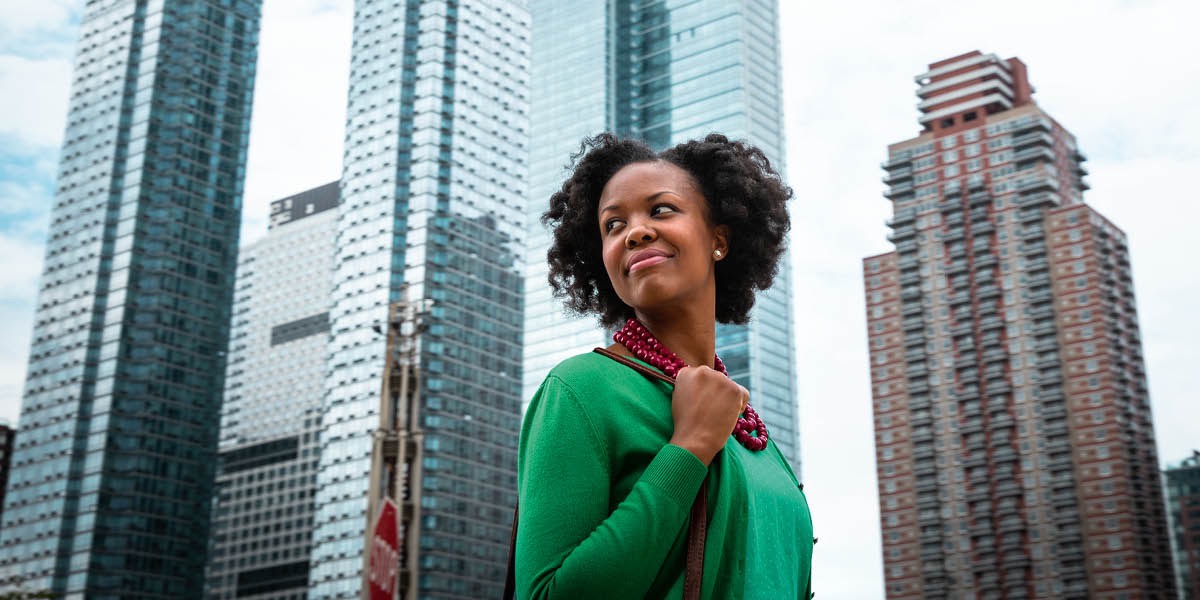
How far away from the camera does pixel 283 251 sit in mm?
145625

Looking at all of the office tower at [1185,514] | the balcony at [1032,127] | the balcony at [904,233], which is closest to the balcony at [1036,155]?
the balcony at [1032,127]

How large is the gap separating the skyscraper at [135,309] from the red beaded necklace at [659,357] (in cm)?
10995

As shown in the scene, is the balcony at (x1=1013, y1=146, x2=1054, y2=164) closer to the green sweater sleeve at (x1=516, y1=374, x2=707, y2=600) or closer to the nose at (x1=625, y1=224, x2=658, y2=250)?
the nose at (x1=625, y1=224, x2=658, y2=250)

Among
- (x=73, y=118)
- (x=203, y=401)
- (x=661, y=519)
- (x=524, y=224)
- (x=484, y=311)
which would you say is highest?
(x=73, y=118)

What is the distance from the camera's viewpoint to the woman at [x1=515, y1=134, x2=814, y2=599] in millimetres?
2178

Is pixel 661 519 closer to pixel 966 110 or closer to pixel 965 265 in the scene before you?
pixel 965 265

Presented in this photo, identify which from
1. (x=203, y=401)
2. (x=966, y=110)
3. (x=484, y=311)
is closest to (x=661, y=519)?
(x=966, y=110)

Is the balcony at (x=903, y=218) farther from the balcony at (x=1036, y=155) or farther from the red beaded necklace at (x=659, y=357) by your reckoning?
the red beaded necklace at (x=659, y=357)

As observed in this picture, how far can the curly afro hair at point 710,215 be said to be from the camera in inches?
113

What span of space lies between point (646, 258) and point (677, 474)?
57 cm

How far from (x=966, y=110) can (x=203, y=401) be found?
73.6m

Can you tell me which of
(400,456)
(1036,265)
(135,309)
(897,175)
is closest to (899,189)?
(897,175)

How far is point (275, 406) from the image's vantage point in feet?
443

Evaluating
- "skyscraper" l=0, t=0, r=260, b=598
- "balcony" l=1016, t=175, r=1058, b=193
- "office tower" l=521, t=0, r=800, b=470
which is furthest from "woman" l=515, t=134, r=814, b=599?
"office tower" l=521, t=0, r=800, b=470
